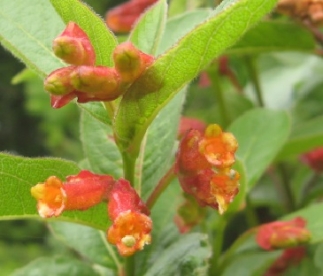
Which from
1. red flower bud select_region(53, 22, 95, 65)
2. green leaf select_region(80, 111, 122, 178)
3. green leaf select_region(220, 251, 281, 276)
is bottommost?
green leaf select_region(220, 251, 281, 276)

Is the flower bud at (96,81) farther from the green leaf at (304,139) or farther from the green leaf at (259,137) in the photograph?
the green leaf at (304,139)

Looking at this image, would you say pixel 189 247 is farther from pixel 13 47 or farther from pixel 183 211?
pixel 13 47

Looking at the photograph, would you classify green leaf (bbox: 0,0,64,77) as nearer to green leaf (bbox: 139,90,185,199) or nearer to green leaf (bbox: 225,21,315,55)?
green leaf (bbox: 139,90,185,199)

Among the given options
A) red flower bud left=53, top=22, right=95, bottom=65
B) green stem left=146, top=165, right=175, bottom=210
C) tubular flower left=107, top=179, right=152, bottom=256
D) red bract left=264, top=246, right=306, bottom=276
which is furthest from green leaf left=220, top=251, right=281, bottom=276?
red flower bud left=53, top=22, right=95, bottom=65

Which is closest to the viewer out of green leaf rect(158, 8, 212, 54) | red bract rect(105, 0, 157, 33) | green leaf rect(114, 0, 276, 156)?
green leaf rect(114, 0, 276, 156)

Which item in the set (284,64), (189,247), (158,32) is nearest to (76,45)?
(158,32)

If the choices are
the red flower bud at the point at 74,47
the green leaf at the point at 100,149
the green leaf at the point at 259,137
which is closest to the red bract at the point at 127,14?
the green leaf at the point at 259,137
